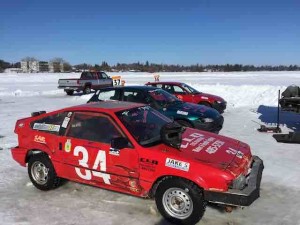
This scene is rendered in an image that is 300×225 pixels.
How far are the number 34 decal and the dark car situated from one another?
14.4 feet

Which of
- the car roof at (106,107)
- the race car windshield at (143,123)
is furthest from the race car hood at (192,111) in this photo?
the car roof at (106,107)

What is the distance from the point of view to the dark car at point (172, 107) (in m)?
9.56

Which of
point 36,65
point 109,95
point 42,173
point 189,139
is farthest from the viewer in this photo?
point 36,65

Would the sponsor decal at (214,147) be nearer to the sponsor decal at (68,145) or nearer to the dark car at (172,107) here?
the sponsor decal at (68,145)

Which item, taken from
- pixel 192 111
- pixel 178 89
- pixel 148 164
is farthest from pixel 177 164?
pixel 178 89

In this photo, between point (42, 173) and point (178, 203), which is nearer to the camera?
point (178, 203)

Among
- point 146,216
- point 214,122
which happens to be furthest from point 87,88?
point 146,216

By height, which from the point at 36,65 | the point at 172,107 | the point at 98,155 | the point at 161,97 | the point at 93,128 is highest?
the point at 36,65

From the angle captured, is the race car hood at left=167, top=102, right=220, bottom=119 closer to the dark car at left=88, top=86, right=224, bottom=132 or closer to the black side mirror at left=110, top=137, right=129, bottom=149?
the dark car at left=88, top=86, right=224, bottom=132

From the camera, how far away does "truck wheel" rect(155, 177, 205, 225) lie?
455 cm

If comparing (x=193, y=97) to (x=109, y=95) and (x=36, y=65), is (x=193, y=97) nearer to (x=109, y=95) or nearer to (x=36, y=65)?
(x=109, y=95)

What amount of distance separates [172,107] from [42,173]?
462 cm

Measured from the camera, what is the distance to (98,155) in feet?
17.4

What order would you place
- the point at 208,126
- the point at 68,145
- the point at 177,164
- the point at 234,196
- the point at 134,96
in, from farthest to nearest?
the point at 134,96, the point at 208,126, the point at 68,145, the point at 177,164, the point at 234,196
